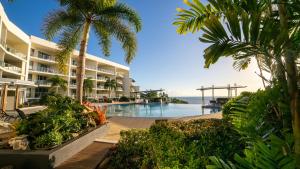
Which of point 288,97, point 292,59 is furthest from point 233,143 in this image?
point 292,59

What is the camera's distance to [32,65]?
32.3m

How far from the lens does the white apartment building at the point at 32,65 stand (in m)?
21.7

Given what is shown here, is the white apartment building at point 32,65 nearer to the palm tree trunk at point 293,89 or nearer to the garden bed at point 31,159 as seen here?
the garden bed at point 31,159

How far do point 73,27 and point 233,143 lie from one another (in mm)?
10755

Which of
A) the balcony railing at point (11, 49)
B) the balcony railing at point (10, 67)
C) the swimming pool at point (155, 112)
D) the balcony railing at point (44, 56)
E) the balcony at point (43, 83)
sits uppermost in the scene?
the balcony railing at point (44, 56)

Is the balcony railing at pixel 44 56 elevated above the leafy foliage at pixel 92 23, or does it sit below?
above

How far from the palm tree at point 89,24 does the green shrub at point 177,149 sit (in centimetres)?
725

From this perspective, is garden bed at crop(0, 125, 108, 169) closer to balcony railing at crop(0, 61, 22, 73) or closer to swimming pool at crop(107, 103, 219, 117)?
swimming pool at crop(107, 103, 219, 117)

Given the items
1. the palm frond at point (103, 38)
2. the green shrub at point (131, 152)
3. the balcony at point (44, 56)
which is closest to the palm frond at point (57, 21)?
the palm frond at point (103, 38)

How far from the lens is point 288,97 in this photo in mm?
1530

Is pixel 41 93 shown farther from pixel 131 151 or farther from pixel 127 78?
pixel 131 151

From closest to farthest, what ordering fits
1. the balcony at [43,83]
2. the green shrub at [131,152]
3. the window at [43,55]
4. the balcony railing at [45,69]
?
the green shrub at [131,152] < the balcony at [43,83] < the balcony railing at [45,69] < the window at [43,55]

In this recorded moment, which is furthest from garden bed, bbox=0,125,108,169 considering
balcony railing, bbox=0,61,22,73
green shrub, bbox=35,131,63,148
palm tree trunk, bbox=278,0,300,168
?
balcony railing, bbox=0,61,22,73

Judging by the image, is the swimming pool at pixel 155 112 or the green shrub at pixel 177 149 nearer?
the green shrub at pixel 177 149
